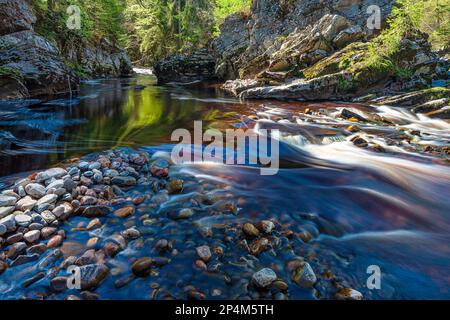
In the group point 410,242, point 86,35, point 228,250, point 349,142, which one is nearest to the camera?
point 228,250

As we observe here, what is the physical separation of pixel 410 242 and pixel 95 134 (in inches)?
287

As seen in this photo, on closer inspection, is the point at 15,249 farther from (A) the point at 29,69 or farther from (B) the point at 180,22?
(B) the point at 180,22

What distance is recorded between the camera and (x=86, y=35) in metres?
24.6

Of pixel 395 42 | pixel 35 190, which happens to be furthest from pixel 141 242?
pixel 395 42

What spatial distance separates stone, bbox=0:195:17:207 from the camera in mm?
3459

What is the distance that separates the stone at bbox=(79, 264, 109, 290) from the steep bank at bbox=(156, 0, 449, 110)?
41.2 ft

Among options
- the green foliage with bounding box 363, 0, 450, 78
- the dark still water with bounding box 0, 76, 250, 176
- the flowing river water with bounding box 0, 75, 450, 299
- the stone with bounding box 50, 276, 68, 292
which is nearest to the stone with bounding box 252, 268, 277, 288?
the flowing river water with bounding box 0, 75, 450, 299

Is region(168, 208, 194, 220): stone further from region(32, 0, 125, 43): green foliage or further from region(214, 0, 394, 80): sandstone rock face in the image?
region(32, 0, 125, 43): green foliage

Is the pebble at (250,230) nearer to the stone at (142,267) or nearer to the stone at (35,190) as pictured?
the stone at (142,267)

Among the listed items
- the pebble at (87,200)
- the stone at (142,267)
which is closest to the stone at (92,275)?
the stone at (142,267)
